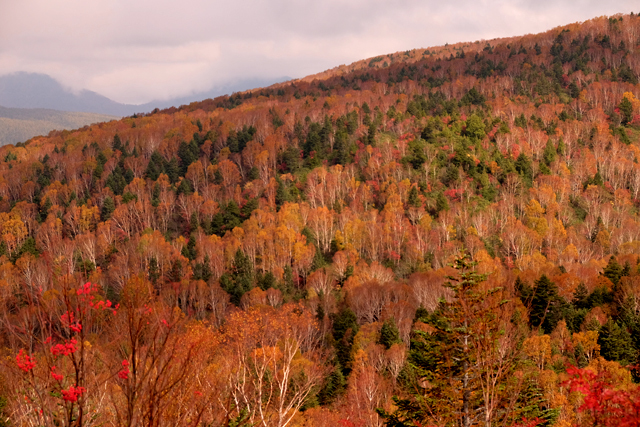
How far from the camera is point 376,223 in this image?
75250mm

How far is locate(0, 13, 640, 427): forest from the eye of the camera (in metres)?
32.1

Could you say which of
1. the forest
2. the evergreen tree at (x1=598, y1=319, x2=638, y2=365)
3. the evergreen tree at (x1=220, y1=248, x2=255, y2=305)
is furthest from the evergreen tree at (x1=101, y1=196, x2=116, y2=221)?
the evergreen tree at (x1=598, y1=319, x2=638, y2=365)

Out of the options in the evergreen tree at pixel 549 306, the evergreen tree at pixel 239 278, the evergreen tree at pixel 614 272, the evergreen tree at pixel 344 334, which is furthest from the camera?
the evergreen tree at pixel 239 278

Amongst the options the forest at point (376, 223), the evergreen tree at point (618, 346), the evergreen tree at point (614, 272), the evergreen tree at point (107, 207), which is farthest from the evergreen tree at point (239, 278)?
the evergreen tree at point (614, 272)

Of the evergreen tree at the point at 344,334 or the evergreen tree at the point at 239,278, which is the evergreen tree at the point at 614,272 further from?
the evergreen tree at the point at 239,278

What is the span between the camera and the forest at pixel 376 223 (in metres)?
32.1

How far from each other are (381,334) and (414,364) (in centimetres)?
3143

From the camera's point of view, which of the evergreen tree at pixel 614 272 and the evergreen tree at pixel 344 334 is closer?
the evergreen tree at pixel 344 334

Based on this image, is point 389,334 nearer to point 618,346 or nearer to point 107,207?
point 618,346

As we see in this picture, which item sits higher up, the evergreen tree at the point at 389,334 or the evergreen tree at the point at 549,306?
the evergreen tree at the point at 549,306

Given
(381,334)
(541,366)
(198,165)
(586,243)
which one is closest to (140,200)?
(198,165)

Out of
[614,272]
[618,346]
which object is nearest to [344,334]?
[618,346]

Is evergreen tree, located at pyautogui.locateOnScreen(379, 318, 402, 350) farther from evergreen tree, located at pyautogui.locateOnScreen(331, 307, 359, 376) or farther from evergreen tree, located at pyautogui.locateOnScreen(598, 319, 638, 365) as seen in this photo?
evergreen tree, located at pyautogui.locateOnScreen(598, 319, 638, 365)

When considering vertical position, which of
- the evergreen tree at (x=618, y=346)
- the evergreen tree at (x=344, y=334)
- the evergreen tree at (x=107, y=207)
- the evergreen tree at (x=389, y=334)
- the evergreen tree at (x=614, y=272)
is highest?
the evergreen tree at (x=107, y=207)
